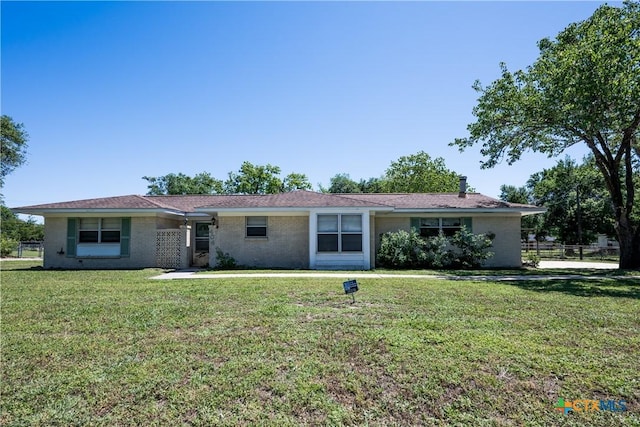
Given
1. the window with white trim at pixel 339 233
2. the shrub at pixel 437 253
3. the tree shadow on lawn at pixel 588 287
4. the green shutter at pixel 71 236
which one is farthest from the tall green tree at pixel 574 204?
the green shutter at pixel 71 236

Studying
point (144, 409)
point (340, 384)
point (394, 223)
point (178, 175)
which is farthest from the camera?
point (178, 175)

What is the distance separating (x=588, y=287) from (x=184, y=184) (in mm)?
51914

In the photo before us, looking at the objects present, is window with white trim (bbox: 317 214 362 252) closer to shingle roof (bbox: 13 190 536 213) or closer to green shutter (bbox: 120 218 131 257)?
shingle roof (bbox: 13 190 536 213)

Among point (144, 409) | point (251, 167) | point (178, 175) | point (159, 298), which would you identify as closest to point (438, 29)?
point (159, 298)

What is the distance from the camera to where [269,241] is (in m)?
16.0

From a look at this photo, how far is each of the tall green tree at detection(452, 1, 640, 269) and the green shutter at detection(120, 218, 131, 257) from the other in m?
16.9

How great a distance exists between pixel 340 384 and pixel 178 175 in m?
59.5

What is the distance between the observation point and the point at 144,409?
132 inches

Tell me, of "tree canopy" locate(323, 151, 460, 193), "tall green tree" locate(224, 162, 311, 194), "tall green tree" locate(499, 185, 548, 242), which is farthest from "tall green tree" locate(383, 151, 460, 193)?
"tall green tree" locate(224, 162, 311, 194)

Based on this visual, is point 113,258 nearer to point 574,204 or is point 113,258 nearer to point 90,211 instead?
point 90,211

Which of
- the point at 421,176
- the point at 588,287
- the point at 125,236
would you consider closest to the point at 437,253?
the point at 588,287

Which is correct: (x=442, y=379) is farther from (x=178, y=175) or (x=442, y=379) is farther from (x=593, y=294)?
(x=178, y=175)

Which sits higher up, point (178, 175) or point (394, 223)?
point (178, 175)

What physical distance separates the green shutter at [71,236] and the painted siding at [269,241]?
21.0 feet
